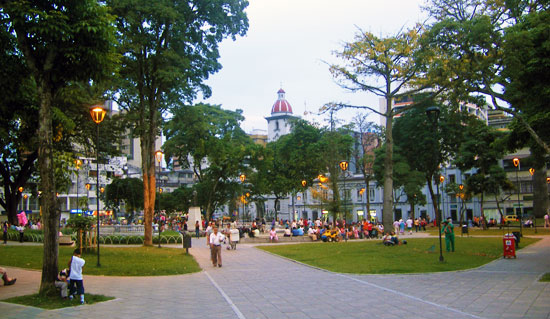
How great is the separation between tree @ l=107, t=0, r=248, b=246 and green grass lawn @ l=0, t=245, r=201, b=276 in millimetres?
5784

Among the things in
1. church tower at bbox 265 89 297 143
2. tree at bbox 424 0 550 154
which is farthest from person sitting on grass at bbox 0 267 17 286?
church tower at bbox 265 89 297 143

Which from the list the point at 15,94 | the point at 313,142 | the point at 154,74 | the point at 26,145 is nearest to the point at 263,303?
the point at 15,94

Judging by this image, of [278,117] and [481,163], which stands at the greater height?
[278,117]

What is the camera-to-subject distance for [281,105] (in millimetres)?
117438

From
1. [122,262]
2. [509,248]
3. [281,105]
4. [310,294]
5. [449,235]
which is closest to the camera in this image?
[310,294]

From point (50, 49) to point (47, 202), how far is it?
3862 millimetres

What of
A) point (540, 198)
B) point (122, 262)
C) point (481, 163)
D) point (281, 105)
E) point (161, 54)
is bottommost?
point (122, 262)

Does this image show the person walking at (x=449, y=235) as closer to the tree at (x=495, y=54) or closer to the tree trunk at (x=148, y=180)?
the tree at (x=495, y=54)

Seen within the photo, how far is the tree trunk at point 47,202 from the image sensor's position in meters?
11.9

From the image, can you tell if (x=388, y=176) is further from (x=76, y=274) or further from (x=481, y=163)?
(x=481, y=163)

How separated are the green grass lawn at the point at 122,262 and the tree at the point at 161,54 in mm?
5784

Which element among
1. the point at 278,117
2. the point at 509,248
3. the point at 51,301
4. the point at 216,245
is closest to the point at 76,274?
the point at 51,301

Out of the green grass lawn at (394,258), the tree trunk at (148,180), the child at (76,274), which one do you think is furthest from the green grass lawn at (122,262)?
the green grass lawn at (394,258)

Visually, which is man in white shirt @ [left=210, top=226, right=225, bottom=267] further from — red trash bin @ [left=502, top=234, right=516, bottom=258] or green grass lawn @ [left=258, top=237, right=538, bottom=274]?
red trash bin @ [left=502, top=234, right=516, bottom=258]
